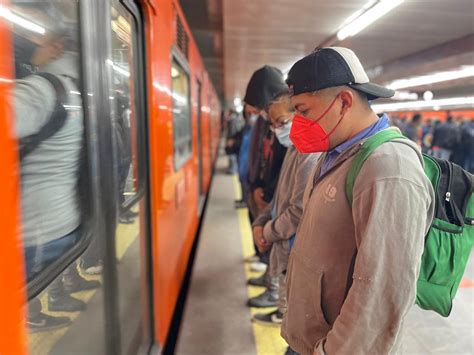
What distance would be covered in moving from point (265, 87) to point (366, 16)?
11.5 feet

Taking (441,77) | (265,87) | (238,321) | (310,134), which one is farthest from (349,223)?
(441,77)

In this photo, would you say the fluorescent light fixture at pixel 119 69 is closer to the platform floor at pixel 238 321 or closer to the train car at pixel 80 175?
the train car at pixel 80 175

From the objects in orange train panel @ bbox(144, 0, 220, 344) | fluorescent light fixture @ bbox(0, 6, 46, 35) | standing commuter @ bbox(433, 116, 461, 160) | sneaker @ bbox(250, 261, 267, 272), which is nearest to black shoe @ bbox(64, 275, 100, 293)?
fluorescent light fixture @ bbox(0, 6, 46, 35)

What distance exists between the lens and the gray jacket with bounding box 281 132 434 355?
0.98 metres

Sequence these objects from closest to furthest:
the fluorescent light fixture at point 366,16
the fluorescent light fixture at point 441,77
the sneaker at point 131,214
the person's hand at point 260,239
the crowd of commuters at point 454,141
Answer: the sneaker at point 131,214 → the person's hand at point 260,239 → the fluorescent light fixture at point 366,16 → the crowd of commuters at point 454,141 → the fluorescent light fixture at point 441,77

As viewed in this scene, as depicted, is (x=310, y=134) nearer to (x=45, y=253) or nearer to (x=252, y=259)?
(x=45, y=253)

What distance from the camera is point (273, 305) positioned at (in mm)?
3080

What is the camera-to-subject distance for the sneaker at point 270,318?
9.19 ft

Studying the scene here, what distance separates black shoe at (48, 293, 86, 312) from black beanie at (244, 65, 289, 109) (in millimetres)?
1659

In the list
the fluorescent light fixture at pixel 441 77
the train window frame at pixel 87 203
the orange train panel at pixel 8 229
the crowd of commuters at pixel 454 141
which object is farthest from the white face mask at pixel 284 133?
the fluorescent light fixture at pixel 441 77

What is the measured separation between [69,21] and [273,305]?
102 inches

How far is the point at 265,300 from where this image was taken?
3109 mm

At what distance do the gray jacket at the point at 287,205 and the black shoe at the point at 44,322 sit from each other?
1153 millimetres

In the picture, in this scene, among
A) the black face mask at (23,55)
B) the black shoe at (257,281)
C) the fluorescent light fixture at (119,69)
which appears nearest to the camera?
the black face mask at (23,55)
